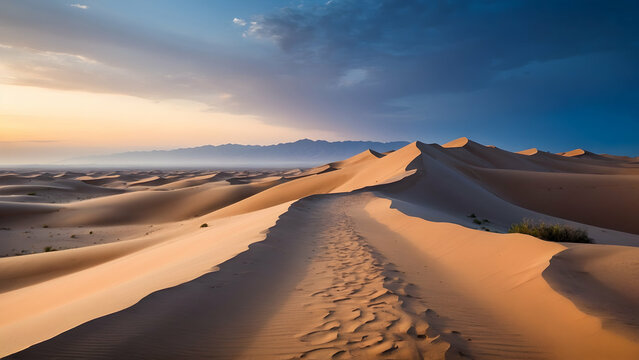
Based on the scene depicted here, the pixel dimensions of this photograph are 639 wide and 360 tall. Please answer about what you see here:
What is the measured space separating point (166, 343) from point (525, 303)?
4600mm

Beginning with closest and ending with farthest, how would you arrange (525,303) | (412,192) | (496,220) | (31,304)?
(525,303)
(31,304)
(496,220)
(412,192)

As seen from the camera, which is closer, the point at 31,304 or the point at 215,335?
the point at 215,335

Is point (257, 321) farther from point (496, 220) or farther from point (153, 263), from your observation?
point (496, 220)

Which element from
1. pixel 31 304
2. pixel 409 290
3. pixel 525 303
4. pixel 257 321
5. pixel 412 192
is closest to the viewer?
pixel 257 321

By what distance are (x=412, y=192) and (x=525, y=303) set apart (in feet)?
54.5

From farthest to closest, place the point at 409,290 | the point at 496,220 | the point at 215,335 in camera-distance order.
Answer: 1. the point at 496,220
2. the point at 409,290
3. the point at 215,335

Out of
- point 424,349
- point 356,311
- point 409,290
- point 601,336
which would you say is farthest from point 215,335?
point 601,336

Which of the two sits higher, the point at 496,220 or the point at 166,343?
the point at 166,343

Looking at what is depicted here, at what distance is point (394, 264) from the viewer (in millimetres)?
6590

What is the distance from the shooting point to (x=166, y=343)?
3225 millimetres

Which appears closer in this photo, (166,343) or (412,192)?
(166,343)

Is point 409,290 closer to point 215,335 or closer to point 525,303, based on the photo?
point 525,303

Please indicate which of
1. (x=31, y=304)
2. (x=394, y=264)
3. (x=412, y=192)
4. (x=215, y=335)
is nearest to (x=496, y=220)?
(x=412, y=192)

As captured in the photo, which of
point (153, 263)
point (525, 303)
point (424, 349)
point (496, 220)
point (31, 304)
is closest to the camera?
point (424, 349)
